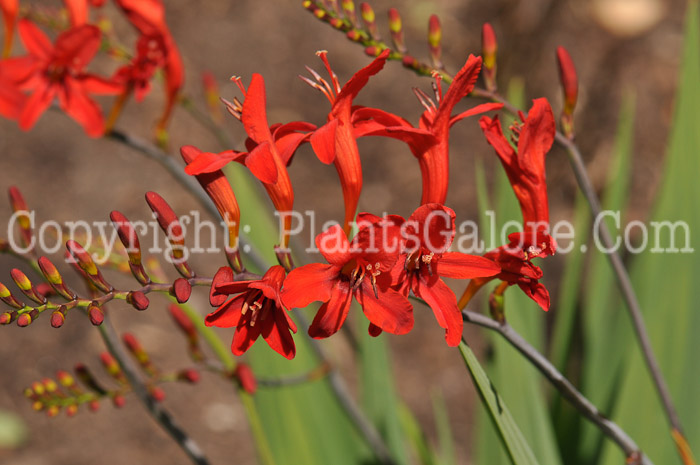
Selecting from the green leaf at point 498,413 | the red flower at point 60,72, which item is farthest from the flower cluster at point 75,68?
the green leaf at point 498,413

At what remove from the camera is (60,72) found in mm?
990

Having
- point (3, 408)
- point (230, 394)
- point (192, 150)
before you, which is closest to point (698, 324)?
point (192, 150)

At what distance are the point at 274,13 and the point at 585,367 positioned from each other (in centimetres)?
245

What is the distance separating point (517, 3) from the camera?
3.23 m

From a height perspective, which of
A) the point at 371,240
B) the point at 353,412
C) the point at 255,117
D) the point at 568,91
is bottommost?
the point at 353,412

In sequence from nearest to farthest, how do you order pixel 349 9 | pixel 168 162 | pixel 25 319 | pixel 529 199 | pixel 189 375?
pixel 25 319 → pixel 529 199 → pixel 349 9 → pixel 189 375 → pixel 168 162

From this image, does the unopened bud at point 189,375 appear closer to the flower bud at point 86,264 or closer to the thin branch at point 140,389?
the thin branch at point 140,389

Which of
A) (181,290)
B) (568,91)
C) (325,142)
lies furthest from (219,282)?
(568,91)

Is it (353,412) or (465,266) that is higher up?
(465,266)

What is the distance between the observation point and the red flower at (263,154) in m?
0.57

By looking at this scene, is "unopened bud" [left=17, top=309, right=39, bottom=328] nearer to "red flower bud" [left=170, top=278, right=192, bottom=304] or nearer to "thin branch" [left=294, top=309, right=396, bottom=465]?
"red flower bud" [left=170, top=278, right=192, bottom=304]

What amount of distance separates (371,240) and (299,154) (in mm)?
2383

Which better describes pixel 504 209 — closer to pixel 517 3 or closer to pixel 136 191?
pixel 136 191

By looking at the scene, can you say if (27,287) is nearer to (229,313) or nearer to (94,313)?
(94,313)
